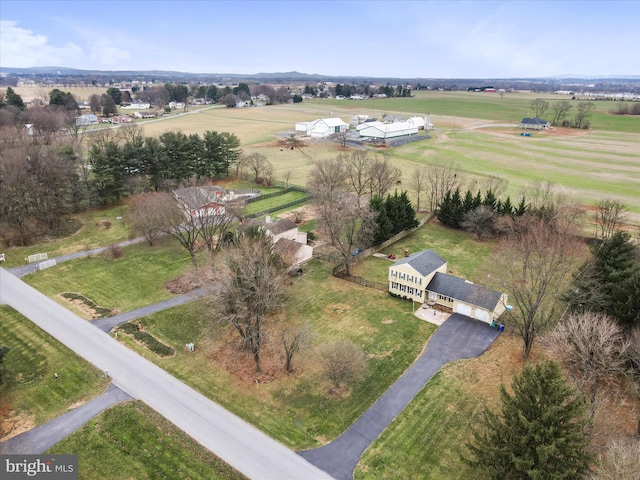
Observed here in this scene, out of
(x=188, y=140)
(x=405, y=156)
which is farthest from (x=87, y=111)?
(x=405, y=156)

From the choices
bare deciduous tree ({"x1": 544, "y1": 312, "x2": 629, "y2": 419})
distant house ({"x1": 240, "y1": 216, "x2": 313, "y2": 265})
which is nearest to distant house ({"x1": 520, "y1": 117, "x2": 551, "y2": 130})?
distant house ({"x1": 240, "y1": 216, "x2": 313, "y2": 265})

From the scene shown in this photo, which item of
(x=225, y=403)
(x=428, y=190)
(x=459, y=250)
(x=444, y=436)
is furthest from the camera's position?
(x=428, y=190)

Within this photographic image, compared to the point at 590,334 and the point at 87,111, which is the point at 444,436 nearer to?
the point at 590,334

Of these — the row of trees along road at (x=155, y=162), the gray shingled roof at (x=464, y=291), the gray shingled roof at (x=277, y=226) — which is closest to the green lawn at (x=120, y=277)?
the gray shingled roof at (x=277, y=226)

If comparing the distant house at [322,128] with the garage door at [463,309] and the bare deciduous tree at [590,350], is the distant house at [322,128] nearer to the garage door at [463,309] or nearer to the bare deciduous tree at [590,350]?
the garage door at [463,309]

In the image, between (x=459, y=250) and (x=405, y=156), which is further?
(x=405, y=156)

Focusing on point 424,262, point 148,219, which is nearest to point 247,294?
point 424,262
